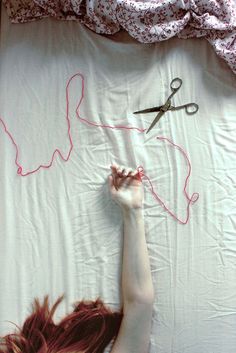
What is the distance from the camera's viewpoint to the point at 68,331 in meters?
1.02

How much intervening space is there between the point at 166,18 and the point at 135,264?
63 centimetres

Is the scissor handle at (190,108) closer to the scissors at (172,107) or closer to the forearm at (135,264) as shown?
the scissors at (172,107)

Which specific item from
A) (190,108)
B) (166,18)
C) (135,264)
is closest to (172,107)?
(190,108)

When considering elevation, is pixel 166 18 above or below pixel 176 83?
above

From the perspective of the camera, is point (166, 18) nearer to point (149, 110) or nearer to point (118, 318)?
point (149, 110)

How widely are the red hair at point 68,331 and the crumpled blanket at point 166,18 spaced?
70 cm

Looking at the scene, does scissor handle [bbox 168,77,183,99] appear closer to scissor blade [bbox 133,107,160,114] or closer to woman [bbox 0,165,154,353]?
scissor blade [bbox 133,107,160,114]

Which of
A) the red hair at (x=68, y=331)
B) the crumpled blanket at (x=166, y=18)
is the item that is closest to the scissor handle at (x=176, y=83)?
the crumpled blanket at (x=166, y=18)

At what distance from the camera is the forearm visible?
100cm

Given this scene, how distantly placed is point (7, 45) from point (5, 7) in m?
0.11

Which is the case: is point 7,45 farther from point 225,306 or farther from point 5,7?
point 225,306

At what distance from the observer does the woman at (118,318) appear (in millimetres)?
993

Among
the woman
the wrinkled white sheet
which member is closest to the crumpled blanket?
Result: the wrinkled white sheet

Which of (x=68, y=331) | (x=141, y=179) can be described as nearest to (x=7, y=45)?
(x=141, y=179)
